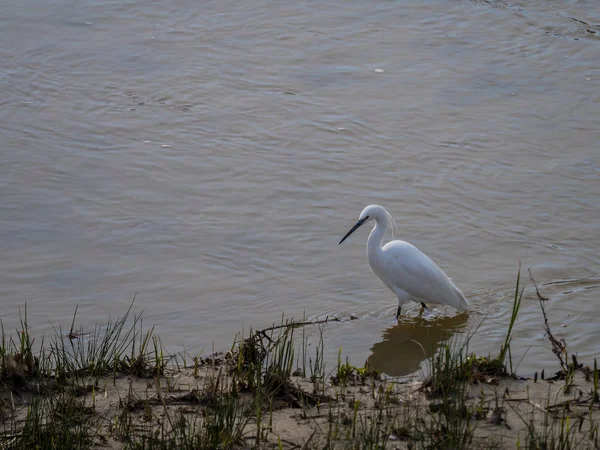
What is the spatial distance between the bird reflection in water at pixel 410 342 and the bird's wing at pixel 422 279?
0.19 meters

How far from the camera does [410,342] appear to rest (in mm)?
5711

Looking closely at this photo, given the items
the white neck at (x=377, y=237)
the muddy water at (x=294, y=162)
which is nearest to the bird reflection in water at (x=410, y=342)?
the muddy water at (x=294, y=162)

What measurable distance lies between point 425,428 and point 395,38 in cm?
928

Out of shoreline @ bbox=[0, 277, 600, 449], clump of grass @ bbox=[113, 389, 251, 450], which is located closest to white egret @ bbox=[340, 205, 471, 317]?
shoreline @ bbox=[0, 277, 600, 449]

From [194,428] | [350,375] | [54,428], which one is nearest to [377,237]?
[350,375]

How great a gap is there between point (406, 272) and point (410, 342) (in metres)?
0.59

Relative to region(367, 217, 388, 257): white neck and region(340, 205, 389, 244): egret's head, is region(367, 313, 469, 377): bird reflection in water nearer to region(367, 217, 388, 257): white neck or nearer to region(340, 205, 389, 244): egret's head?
region(367, 217, 388, 257): white neck

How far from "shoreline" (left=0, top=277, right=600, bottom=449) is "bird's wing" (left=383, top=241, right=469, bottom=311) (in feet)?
5.40

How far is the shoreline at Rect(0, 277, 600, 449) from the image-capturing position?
3293 mm

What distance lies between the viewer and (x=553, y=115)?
958cm

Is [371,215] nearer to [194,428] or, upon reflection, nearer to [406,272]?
[406,272]

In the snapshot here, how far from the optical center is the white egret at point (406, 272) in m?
6.03

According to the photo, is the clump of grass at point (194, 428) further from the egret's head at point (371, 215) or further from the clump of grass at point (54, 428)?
the egret's head at point (371, 215)

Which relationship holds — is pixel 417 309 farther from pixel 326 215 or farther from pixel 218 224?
pixel 218 224
